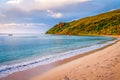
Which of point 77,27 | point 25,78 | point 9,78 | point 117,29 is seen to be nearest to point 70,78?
point 25,78

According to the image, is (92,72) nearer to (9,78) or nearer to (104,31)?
(9,78)

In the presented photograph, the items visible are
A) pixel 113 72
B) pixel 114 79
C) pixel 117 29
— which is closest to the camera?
pixel 114 79

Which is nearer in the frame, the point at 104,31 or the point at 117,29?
the point at 117,29

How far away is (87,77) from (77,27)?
605 feet

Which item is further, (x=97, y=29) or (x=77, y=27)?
(x=77, y=27)

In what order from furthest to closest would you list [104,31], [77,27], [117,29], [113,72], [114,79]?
[77,27] < [104,31] < [117,29] < [113,72] < [114,79]

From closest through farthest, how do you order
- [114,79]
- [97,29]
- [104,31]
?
1. [114,79]
2. [104,31]
3. [97,29]

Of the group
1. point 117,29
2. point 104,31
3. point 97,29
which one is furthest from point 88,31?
point 117,29

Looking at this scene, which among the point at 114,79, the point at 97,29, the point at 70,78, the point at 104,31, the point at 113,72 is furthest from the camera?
the point at 97,29

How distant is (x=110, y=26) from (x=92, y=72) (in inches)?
5509

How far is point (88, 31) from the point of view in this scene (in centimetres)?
16812

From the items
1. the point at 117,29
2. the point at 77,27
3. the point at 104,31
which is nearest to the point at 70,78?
the point at 117,29

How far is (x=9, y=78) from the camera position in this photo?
41.7 feet

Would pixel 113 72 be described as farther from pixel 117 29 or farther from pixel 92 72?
pixel 117 29
